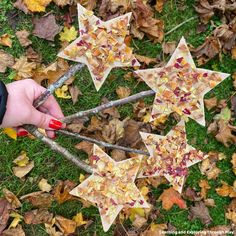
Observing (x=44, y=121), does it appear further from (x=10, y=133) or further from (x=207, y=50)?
(x=207, y=50)

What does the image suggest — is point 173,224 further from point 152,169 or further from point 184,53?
point 184,53

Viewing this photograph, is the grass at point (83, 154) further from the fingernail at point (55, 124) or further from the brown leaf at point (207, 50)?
the fingernail at point (55, 124)

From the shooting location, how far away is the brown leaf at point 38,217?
2.71 metres

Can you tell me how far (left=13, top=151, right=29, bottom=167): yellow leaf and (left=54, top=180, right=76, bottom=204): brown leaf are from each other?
0.90 feet

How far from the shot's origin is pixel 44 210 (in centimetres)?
272

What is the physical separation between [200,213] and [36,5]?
1890mm

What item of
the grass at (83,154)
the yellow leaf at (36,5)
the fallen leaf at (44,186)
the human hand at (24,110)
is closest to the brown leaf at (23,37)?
the grass at (83,154)

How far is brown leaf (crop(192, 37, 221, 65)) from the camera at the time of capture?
292 centimetres

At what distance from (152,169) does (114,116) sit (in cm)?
62

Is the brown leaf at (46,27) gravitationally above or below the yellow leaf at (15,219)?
above

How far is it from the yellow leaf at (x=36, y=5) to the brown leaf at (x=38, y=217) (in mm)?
1386

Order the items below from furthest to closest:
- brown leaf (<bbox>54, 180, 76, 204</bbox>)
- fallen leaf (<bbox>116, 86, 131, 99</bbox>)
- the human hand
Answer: fallen leaf (<bbox>116, 86, 131, 99</bbox>) < brown leaf (<bbox>54, 180, 76, 204</bbox>) < the human hand

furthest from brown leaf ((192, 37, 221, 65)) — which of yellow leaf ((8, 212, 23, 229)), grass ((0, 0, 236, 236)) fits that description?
yellow leaf ((8, 212, 23, 229))

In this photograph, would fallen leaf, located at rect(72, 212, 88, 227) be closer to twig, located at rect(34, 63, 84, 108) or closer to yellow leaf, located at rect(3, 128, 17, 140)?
yellow leaf, located at rect(3, 128, 17, 140)
